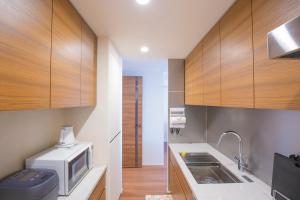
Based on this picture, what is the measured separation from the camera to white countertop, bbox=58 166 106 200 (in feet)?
4.09

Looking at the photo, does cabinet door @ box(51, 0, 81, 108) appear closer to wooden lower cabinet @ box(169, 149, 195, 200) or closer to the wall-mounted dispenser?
wooden lower cabinet @ box(169, 149, 195, 200)

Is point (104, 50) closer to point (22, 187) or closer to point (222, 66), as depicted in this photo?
point (222, 66)

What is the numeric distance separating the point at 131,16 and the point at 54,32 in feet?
2.14

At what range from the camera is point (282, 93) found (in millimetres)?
775

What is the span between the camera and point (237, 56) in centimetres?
116

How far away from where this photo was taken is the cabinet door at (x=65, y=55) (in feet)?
3.45

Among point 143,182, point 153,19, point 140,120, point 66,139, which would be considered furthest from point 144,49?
point 143,182

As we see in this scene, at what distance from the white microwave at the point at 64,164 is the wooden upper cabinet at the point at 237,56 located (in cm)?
126

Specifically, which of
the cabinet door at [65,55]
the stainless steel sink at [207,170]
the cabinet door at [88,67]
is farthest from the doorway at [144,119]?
the cabinet door at [65,55]

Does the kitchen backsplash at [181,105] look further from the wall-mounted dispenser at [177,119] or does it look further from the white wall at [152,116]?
the white wall at [152,116]

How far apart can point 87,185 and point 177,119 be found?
1.70 meters

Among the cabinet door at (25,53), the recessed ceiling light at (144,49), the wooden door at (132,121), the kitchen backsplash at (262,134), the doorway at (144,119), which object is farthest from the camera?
the wooden door at (132,121)

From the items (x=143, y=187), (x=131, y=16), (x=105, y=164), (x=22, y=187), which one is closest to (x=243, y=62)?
(x=131, y=16)

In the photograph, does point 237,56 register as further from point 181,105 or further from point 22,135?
point 181,105
